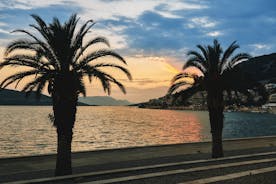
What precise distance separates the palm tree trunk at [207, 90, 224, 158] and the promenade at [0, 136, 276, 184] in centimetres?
113

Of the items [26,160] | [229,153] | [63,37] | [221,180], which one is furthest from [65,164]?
[229,153]

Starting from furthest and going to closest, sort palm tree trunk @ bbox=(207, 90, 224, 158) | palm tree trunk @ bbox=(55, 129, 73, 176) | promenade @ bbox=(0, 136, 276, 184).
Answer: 1. palm tree trunk @ bbox=(207, 90, 224, 158)
2. palm tree trunk @ bbox=(55, 129, 73, 176)
3. promenade @ bbox=(0, 136, 276, 184)

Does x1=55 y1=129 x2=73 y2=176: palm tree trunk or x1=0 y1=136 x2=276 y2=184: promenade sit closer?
x1=0 y1=136 x2=276 y2=184: promenade

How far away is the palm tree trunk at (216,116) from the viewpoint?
18875 mm

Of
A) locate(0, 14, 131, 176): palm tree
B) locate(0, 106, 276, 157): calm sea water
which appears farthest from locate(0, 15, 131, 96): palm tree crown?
locate(0, 106, 276, 157): calm sea water

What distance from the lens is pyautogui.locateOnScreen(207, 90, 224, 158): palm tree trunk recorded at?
61.9ft

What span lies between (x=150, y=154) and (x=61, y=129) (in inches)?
289

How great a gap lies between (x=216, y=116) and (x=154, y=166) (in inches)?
265

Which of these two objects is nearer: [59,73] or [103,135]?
[59,73]

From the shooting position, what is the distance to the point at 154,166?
1377 cm

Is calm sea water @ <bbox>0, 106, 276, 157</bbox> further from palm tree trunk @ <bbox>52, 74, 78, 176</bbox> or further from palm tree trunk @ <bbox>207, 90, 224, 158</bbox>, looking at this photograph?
palm tree trunk @ <bbox>207, 90, 224, 158</bbox>

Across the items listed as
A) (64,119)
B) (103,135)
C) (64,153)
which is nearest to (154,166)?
(64,153)

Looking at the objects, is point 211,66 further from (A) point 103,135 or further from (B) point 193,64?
(A) point 103,135

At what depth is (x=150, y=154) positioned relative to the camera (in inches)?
793
